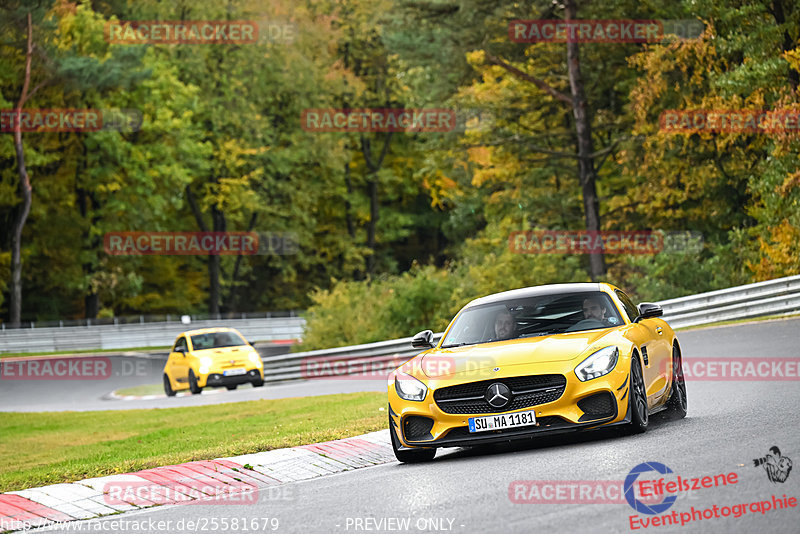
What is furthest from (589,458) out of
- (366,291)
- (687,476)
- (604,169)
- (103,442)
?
(604,169)

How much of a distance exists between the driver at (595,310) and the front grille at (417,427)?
2.07 meters

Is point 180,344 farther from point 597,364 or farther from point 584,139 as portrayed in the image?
point 597,364

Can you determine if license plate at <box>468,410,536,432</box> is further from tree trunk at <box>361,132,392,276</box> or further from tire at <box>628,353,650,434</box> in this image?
tree trunk at <box>361,132,392,276</box>

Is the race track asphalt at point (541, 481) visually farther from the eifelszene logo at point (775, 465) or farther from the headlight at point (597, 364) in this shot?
the headlight at point (597, 364)

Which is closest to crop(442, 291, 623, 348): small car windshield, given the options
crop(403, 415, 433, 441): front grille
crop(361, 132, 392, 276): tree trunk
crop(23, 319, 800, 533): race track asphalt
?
crop(23, 319, 800, 533): race track asphalt

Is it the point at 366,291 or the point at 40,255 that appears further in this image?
the point at 40,255

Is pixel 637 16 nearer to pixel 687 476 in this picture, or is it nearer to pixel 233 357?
pixel 233 357

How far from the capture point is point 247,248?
68.5m

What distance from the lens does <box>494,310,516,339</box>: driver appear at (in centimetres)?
1074

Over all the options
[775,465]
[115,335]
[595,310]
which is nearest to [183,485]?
[595,310]

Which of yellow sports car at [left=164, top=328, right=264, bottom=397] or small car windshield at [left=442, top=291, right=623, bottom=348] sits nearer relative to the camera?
small car windshield at [left=442, top=291, right=623, bottom=348]

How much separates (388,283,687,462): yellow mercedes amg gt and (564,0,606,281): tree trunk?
2484cm

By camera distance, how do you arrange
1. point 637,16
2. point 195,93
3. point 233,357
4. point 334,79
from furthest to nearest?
1. point 334,79
2. point 195,93
3. point 637,16
4. point 233,357

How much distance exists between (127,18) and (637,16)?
32761mm
